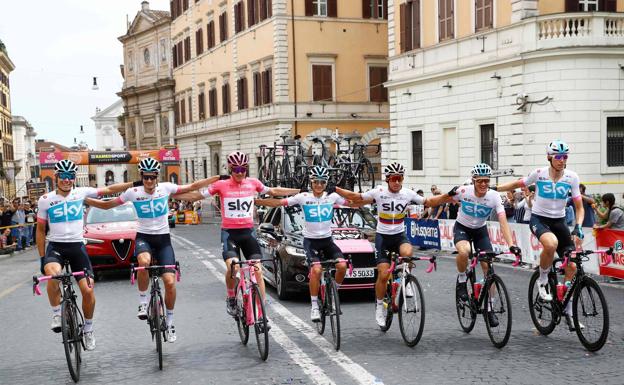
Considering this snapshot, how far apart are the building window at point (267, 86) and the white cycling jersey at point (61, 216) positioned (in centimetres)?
3692

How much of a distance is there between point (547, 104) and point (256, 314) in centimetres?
1822

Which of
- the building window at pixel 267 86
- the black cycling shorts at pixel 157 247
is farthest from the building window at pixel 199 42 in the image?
the black cycling shorts at pixel 157 247

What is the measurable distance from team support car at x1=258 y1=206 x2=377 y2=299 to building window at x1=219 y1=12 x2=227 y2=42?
133 feet

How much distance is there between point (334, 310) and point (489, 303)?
5.42 ft

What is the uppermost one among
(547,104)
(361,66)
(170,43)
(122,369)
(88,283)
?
(170,43)

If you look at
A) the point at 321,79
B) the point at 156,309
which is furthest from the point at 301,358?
the point at 321,79

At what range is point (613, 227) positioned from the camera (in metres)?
14.1

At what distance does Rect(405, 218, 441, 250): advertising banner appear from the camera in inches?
826

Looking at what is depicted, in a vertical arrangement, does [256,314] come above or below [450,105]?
below

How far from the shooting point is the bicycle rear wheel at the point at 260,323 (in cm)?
815

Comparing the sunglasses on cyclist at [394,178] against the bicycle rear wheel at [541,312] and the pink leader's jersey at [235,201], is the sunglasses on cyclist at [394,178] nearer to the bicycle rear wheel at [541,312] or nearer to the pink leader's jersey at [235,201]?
the pink leader's jersey at [235,201]

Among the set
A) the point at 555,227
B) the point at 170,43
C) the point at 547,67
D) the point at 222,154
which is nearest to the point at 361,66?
the point at 222,154

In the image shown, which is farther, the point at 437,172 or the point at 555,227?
the point at 437,172

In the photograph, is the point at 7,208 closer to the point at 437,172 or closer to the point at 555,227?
the point at 437,172
